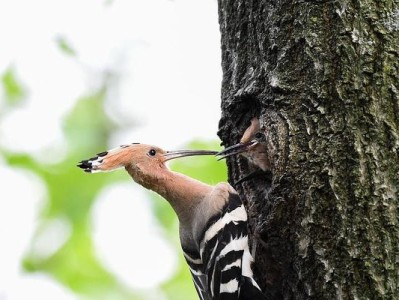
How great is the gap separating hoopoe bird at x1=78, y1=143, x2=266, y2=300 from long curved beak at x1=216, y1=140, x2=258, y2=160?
161mm

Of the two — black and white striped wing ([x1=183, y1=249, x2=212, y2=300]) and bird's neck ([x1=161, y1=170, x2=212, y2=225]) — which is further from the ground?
bird's neck ([x1=161, y1=170, x2=212, y2=225])

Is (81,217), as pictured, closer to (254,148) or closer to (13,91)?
(13,91)

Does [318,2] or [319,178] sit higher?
[318,2]

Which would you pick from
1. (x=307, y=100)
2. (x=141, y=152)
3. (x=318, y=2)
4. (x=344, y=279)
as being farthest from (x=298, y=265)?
(x=141, y=152)

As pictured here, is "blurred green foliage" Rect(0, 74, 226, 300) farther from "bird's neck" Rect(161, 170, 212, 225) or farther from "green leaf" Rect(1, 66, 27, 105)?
"bird's neck" Rect(161, 170, 212, 225)

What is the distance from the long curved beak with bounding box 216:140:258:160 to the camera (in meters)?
2.98

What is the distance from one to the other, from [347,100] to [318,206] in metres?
0.38

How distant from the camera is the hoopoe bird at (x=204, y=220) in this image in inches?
116

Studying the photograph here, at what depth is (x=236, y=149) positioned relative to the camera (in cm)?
309

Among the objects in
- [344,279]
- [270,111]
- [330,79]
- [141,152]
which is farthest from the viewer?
[141,152]

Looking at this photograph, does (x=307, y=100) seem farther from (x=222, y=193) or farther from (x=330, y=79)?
(x=222, y=193)

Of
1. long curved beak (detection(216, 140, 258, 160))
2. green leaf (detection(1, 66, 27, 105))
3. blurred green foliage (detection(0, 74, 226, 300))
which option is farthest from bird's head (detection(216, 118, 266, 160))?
green leaf (detection(1, 66, 27, 105))


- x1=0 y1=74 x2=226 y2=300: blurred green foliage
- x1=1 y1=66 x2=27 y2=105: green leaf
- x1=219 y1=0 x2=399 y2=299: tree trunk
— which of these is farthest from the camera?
x1=1 y1=66 x2=27 y2=105: green leaf

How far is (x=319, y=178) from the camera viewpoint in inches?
97.6
